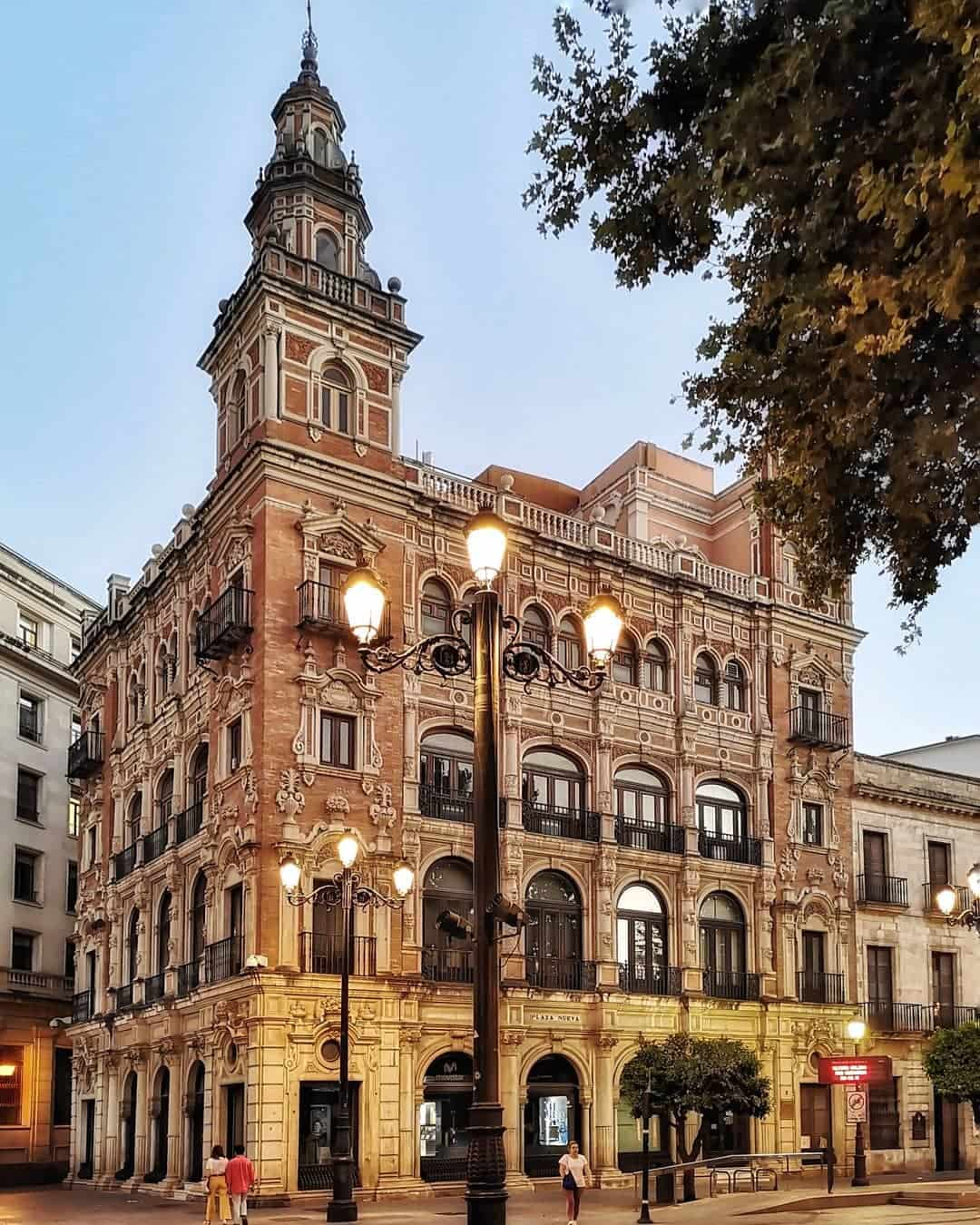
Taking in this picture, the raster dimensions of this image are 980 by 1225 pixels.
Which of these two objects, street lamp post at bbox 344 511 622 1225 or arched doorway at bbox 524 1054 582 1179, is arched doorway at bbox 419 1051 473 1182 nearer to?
arched doorway at bbox 524 1054 582 1179

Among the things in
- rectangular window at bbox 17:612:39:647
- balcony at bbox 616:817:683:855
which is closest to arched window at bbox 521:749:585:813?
balcony at bbox 616:817:683:855

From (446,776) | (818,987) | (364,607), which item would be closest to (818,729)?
(818,987)

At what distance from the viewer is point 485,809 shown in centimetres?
1230

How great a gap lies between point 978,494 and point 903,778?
37.0 m

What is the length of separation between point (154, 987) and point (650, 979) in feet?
43.6

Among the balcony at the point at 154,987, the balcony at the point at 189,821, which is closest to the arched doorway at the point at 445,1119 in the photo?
the balcony at the point at 154,987

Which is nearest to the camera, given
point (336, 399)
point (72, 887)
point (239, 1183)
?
point (239, 1183)

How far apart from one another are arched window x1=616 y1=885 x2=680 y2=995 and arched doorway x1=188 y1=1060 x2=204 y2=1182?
10.8m

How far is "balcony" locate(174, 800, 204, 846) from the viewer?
38.9 m

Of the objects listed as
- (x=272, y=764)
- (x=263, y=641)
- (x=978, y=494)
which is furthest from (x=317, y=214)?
(x=978, y=494)

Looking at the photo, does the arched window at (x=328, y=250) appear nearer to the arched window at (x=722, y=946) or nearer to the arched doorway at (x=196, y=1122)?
the arched window at (x=722, y=946)

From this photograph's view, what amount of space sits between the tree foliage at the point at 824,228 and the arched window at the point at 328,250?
2649cm

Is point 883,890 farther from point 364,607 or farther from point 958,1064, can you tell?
point 364,607

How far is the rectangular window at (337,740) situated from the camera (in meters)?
35.7
